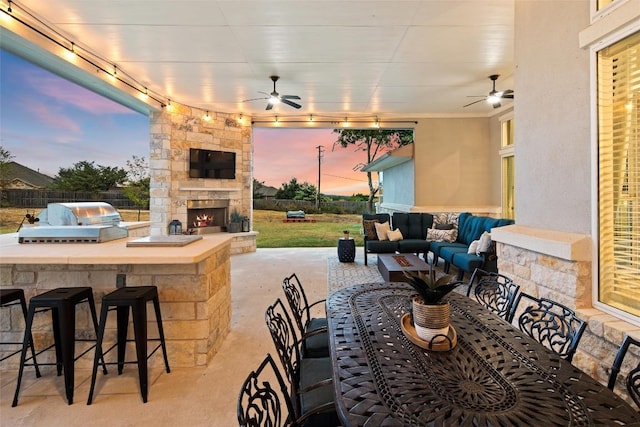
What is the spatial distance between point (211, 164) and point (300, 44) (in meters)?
3.62

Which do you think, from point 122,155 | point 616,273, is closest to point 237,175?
point 122,155

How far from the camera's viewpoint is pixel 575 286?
181cm

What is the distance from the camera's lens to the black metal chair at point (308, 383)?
1.22 metres

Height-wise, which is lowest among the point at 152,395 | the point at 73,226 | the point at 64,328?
the point at 152,395

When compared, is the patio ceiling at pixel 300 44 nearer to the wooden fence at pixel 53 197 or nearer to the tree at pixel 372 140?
the wooden fence at pixel 53 197

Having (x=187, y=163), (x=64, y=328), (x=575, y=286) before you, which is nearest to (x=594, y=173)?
(x=575, y=286)

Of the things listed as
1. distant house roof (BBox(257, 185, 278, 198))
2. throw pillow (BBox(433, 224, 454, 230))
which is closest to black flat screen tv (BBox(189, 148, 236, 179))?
distant house roof (BBox(257, 185, 278, 198))

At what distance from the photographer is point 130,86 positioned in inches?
196

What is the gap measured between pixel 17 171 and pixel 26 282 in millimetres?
2998

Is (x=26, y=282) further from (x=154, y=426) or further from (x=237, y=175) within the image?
(x=237, y=175)

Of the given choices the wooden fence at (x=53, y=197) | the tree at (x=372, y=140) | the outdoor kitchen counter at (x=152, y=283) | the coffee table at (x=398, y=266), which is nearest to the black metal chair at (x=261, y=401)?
the outdoor kitchen counter at (x=152, y=283)

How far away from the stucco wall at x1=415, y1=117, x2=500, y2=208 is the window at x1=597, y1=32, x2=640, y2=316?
5.29m

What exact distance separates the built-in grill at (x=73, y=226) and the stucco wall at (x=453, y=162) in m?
5.94

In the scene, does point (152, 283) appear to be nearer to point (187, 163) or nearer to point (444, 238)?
point (187, 163)
